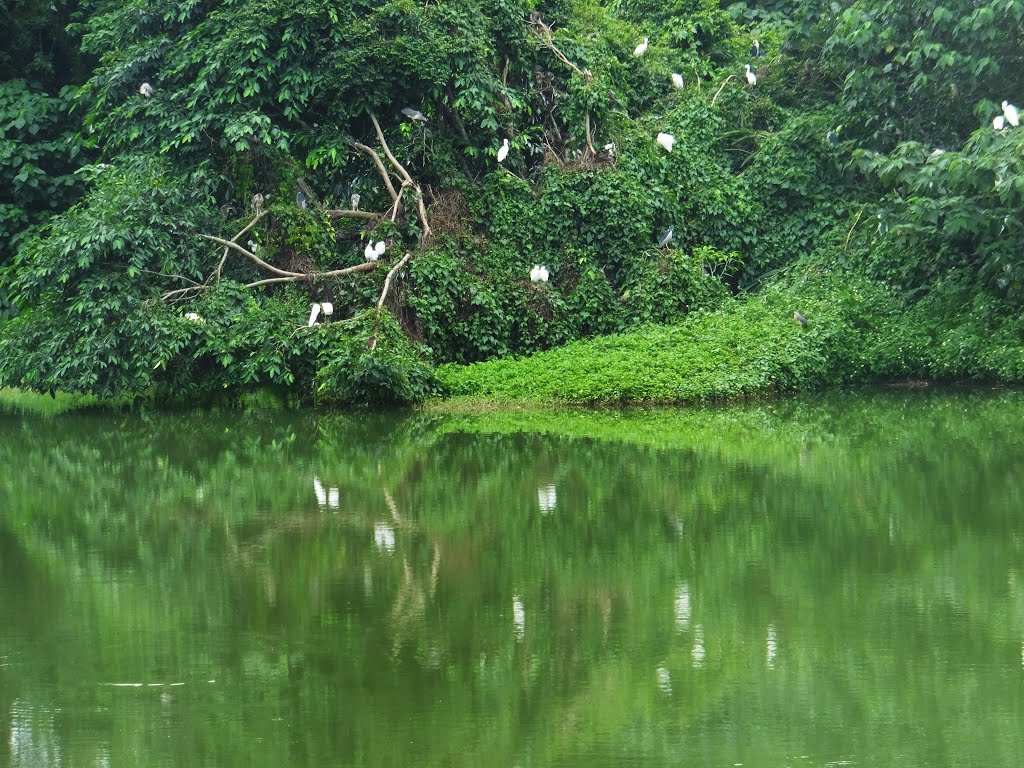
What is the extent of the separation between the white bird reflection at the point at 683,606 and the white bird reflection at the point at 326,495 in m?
2.80

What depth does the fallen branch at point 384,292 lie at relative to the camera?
1338cm

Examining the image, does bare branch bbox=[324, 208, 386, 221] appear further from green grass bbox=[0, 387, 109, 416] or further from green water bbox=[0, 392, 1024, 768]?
green water bbox=[0, 392, 1024, 768]

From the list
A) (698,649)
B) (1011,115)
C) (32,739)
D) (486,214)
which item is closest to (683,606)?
(698,649)

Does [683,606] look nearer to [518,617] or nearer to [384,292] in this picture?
[518,617]

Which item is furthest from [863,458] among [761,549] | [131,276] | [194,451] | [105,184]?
[105,184]

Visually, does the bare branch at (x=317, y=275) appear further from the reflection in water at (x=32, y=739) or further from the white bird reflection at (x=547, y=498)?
the reflection in water at (x=32, y=739)

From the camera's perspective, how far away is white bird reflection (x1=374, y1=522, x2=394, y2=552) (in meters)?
7.03

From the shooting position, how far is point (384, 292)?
1404cm

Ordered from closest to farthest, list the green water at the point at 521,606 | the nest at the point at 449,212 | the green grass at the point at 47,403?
1. the green water at the point at 521,606
2. the green grass at the point at 47,403
3. the nest at the point at 449,212

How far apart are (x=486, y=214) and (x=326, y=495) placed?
770cm

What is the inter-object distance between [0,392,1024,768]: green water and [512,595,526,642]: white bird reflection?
21mm

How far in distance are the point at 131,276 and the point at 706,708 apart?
10.4 meters

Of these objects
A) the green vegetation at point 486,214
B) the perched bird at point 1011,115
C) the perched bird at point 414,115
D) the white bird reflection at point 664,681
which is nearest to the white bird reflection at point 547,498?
the white bird reflection at point 664,681

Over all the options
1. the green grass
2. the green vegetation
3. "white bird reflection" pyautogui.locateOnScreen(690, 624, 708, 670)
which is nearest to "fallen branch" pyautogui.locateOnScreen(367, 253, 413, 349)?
the green vegetation
